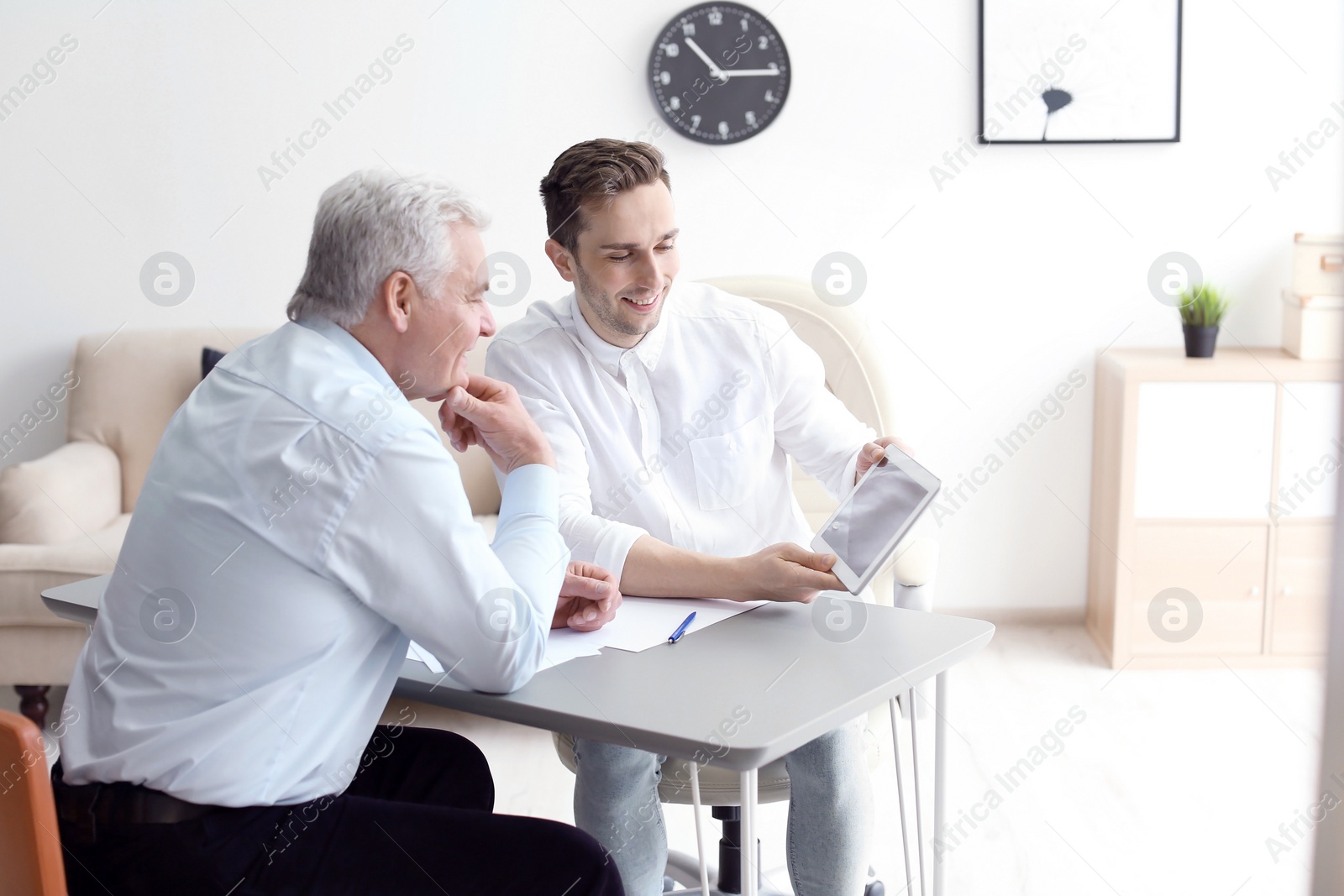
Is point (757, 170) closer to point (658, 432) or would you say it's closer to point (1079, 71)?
point (1079, 71)

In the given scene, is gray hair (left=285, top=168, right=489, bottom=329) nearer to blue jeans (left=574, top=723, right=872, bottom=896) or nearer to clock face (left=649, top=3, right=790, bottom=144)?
blue jeans (left=574, top=723, right=872, bottom=896)

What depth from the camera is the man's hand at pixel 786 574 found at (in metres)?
1.38

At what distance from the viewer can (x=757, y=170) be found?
10.7 ft

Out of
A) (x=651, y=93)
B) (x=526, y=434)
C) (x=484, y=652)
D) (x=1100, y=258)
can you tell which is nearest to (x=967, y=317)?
(x=1100, y=258)

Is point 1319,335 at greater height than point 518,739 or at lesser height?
greater

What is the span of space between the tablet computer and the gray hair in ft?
1.83

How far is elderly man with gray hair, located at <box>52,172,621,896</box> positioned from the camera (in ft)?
3.55

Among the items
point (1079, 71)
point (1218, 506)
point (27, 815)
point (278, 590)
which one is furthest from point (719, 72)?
point (27, 815)

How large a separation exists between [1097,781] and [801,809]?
3.81 feet

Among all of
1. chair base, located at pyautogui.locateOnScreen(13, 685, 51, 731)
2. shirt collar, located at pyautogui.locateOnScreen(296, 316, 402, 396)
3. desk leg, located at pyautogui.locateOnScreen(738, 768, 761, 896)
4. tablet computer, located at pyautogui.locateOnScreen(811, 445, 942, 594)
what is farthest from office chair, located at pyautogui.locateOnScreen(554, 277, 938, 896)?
chair base, located at pyautogui.locateOnScreen(13, 685, 51, 731)

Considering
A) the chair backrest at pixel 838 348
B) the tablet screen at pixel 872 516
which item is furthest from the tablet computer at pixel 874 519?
the chair backrest at pixel 838 348

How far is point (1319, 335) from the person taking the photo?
2.99m

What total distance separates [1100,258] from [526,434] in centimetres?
240

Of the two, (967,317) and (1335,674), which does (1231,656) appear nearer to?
(967,317)
